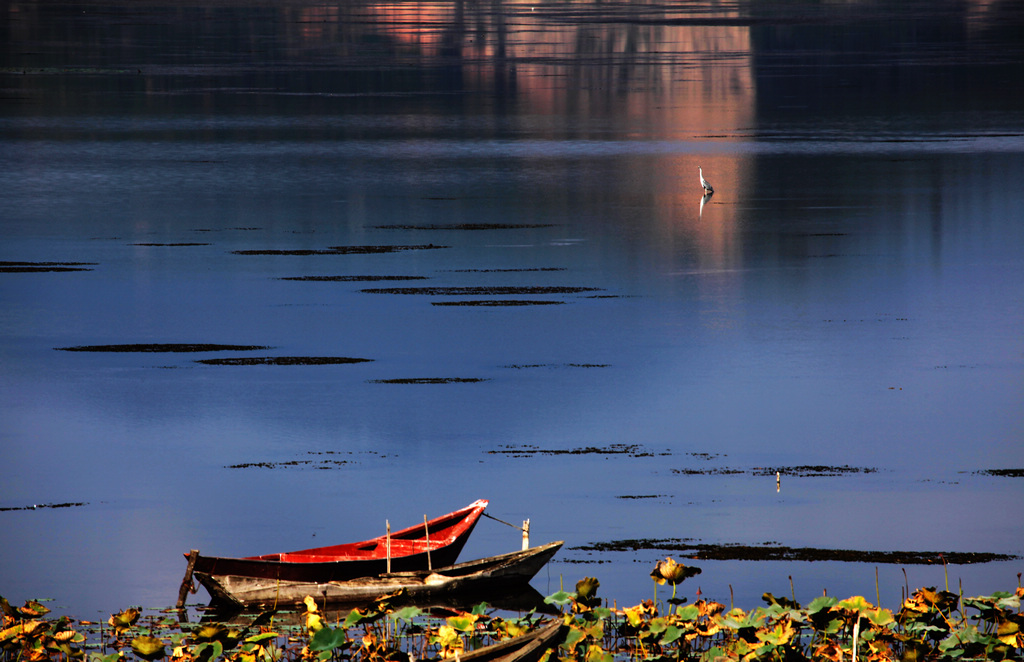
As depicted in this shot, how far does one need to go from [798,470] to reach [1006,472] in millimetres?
1338

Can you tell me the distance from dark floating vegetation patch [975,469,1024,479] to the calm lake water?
0.07 m

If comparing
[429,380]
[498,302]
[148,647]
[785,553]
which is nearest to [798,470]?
[785,553]

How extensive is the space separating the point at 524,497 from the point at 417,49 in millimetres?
55012

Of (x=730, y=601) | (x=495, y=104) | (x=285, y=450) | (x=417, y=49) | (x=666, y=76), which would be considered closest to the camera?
(x=730, y=601)

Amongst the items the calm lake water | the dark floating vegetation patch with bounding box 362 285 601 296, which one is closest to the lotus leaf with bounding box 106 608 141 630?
the calm lake water

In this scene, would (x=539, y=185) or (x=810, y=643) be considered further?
(x=539, y=185)

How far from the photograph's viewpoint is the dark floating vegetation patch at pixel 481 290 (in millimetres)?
17047

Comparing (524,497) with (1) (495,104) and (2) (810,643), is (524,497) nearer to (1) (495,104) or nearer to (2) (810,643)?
(2) (810,643)

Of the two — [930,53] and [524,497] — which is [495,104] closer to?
[930,53]

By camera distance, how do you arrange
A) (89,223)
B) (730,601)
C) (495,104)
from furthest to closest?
(495,104)
(89,223)
(730,601)

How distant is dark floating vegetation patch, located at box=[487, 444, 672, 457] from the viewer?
11383 millimetres

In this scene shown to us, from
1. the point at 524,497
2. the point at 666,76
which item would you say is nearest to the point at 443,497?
the point at 524,497

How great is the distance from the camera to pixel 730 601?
8594 mm

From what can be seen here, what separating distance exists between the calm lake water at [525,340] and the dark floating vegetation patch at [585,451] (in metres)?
0.03
